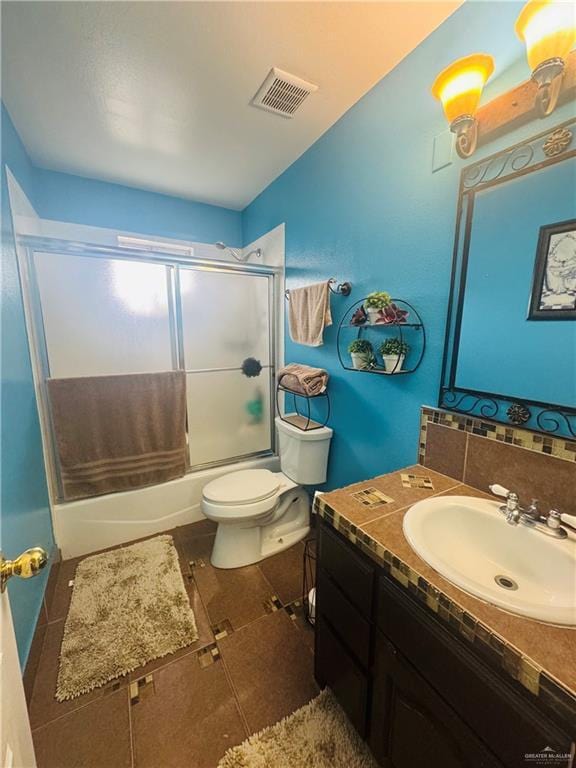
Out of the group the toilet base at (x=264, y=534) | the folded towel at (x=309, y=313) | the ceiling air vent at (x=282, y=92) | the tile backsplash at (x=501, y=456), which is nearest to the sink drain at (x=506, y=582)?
the tile backsplash at (x=501, y=456)

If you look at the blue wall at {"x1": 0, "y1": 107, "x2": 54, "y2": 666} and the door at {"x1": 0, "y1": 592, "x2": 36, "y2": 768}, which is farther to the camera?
the blue wall at {"x1": 0, "y1": 107, "x2": 54, "y2": 666}

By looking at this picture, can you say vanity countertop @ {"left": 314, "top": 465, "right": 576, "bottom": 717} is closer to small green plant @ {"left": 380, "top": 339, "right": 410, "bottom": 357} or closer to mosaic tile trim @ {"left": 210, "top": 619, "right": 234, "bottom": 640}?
small green plant @ {"left": 380, "top": 339, "right": 410, "bottom": 357}

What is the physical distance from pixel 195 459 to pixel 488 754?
2022 mm

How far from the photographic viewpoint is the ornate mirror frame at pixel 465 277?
891 millimetres

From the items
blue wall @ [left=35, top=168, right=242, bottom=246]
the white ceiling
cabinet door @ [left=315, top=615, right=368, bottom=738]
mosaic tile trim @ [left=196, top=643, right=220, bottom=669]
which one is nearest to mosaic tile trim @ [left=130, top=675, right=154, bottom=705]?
mosaic tile trim @ [left=196, top=643, right=220, bottom=669]

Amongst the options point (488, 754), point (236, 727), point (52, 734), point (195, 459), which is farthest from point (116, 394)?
point (488, 754)

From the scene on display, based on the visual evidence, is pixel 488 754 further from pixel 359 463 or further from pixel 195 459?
pixel 195 459

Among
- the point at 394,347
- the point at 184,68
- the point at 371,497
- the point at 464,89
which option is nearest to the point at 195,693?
the point at 371,497

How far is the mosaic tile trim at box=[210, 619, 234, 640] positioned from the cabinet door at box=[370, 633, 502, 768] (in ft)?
2.38

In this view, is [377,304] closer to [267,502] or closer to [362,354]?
[362,354]

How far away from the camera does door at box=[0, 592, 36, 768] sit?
0.52 m

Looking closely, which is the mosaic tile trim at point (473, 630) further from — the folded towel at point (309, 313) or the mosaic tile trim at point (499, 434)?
the folded towel at point (309, 313)

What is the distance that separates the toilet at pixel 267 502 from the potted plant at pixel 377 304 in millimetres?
770

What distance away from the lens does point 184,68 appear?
4.42ft
